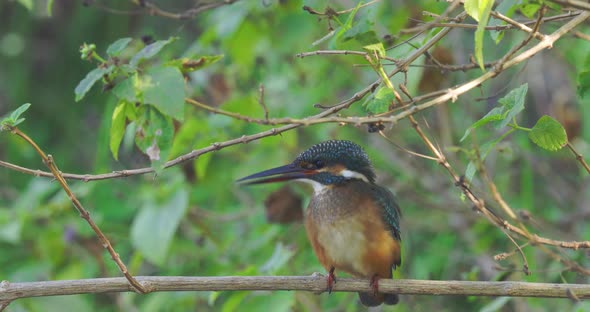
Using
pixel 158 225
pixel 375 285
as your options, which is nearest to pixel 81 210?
pixel 375 285

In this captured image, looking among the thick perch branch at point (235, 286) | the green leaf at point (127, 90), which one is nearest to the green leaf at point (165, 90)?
the green leaf at point (127, 90)

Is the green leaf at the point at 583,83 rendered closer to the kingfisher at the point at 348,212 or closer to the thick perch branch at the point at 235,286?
the thick perch branch at the point at 235,286

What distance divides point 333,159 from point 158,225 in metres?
0.95

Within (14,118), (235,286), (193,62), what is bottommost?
(235,286)

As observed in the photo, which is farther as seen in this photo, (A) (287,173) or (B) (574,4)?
(A) (287,173)

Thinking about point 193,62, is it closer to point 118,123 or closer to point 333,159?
point 118,123

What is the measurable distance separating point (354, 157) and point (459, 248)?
153 centimetres

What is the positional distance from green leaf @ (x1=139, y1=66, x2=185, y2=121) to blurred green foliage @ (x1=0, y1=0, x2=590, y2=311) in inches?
39.9

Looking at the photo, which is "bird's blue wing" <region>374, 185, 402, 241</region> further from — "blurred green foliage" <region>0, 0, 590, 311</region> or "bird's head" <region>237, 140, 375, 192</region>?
"blurred green foliage" <region>0, 0, 590, 311</region>

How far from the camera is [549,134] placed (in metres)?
1.94

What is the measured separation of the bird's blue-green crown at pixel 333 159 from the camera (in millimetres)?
2941

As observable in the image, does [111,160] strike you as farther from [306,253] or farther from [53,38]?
[306,253]

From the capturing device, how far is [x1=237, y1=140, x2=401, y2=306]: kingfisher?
2893 mm

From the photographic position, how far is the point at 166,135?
84.4 inches
